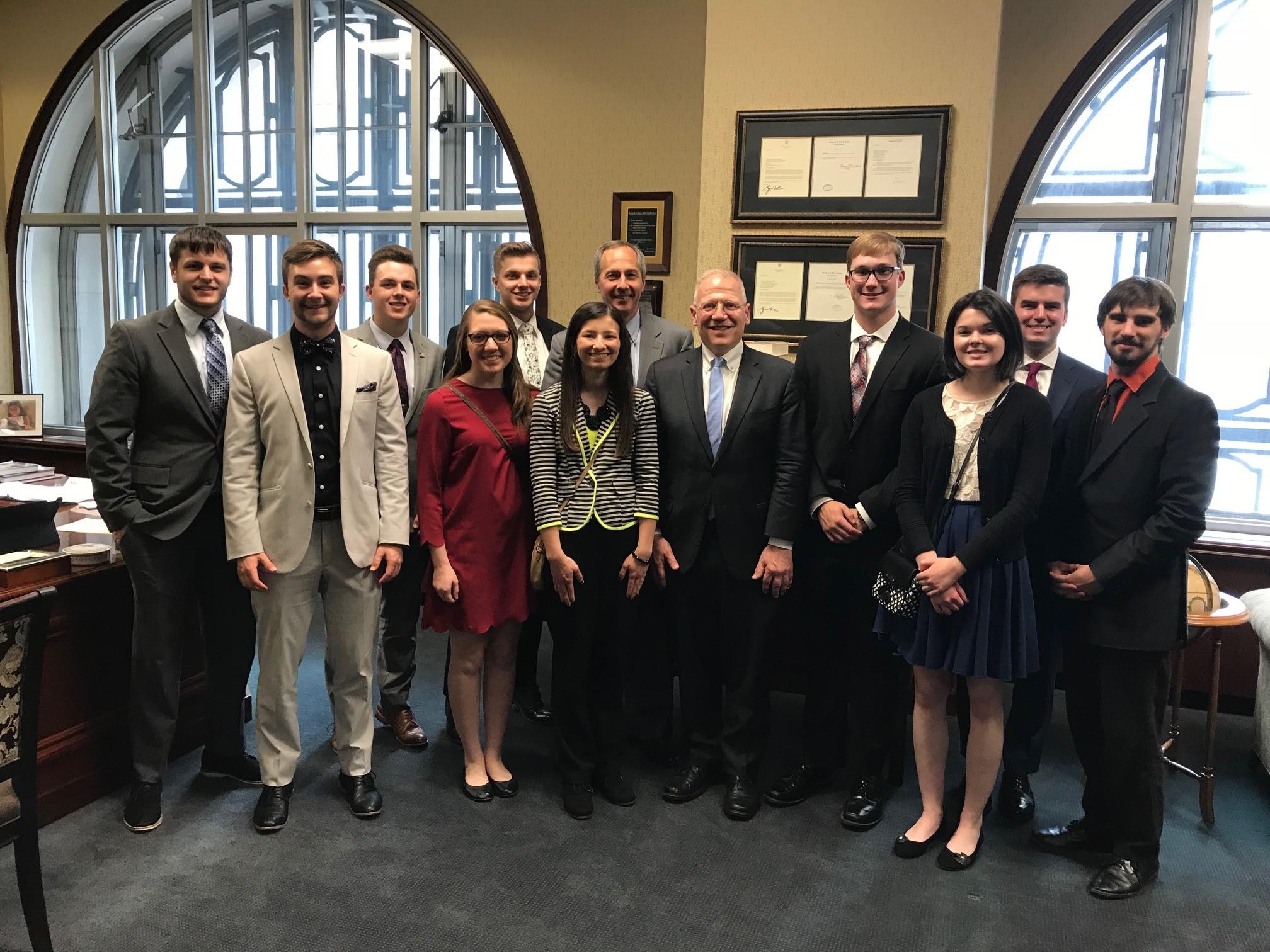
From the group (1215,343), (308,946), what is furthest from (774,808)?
(1215,343)

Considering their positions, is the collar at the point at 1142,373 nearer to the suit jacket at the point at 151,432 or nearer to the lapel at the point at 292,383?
the lapel at the point at 292,383

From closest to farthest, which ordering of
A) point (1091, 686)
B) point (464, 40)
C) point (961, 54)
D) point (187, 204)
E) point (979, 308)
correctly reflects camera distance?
point (979, 308) → point (1091, 686) → point (961, 54) → point (464, 40) → point (187, 204)

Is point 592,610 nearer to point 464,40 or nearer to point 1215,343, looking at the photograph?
point 1215,343

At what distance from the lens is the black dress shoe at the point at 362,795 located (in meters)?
2.71

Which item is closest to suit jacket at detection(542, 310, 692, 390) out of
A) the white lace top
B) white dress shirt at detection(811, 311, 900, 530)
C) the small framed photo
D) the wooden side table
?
white dress shirt at detection(811, 311, 900, 530)

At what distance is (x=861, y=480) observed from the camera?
106 inches

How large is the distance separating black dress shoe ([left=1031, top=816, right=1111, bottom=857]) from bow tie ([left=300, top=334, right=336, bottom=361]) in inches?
96.6

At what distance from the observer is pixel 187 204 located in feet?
19.1

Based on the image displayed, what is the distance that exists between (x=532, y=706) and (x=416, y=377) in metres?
1.30

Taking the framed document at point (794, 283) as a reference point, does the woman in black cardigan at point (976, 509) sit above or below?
below

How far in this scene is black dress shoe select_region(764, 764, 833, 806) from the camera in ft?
9.27

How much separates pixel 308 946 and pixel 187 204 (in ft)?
16.7

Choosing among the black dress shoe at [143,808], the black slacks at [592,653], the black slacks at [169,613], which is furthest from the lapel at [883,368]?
the black dress shoe at [143,808]

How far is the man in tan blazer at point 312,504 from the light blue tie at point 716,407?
91 centimetres
